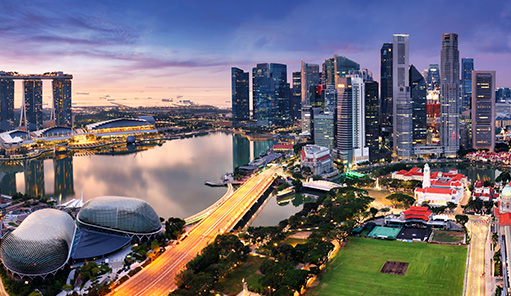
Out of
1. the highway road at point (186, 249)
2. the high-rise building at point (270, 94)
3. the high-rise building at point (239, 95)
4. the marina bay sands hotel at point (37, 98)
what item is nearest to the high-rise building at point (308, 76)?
the high-rise building at point (270, 94)

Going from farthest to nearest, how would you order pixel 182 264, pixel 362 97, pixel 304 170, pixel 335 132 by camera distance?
1. pixel 335 132
2. pixel 362 97
3. pixel 304 170
4. pixel 182 264

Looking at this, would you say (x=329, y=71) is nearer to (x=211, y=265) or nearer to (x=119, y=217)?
(x=119, y=217)

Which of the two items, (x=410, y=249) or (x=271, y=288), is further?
(x=410, y=249)

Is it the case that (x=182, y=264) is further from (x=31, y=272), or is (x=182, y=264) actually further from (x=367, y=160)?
(x=367, y=160)

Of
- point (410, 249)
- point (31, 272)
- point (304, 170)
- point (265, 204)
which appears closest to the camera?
point (31, 272)

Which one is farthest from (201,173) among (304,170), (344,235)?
(344,235)

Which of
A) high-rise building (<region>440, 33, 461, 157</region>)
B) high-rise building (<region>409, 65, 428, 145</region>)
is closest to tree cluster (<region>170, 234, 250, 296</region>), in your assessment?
high-rise building (<region>440, 33, 461, 157</region>)

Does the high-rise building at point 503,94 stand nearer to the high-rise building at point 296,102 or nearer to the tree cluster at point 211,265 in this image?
the high-rise building at point 296,102
